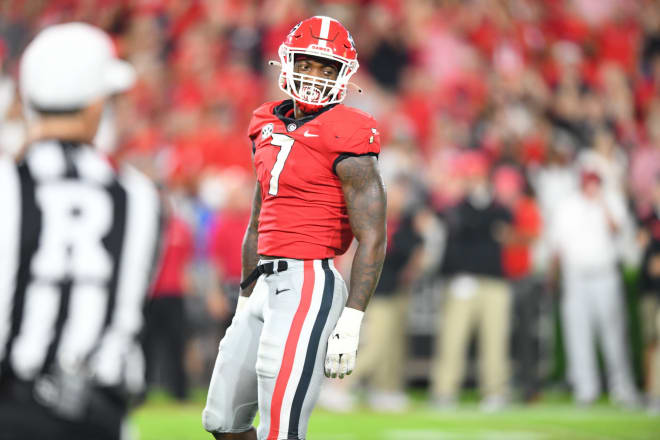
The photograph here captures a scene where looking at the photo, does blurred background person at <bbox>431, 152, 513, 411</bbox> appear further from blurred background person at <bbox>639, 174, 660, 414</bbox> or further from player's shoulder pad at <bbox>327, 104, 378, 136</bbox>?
player's shoulder pad at <bbox>327, 104, 378, 136</bbox>

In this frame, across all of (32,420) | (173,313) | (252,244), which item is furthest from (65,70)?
(173,313)

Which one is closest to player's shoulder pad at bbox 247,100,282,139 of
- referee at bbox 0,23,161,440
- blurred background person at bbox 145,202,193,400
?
referee at bbox 0,23,161,440

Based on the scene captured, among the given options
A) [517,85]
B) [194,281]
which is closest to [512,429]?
[194,281]

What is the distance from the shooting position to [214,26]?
43.3 feet

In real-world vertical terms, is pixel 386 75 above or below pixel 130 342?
above

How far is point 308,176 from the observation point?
396 cm

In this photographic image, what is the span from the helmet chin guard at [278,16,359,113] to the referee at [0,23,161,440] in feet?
4.59

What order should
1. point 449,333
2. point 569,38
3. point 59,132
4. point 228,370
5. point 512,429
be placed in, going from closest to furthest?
1. point 59,132
2. point 228,370
3. point 512,429
4. point 449,333
5. point 569,38

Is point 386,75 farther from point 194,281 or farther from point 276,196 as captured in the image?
point 276,196

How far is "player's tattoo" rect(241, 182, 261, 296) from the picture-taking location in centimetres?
434

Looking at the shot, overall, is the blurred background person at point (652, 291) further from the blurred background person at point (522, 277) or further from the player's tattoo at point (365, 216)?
the player's tattoo at point (365, 216)

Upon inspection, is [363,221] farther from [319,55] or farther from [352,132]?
[319,55]

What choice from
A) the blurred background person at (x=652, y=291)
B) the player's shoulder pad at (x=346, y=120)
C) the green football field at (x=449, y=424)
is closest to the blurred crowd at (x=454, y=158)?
the blurred background person at (x=652, y=291)

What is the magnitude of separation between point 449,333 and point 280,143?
5.91 metres
